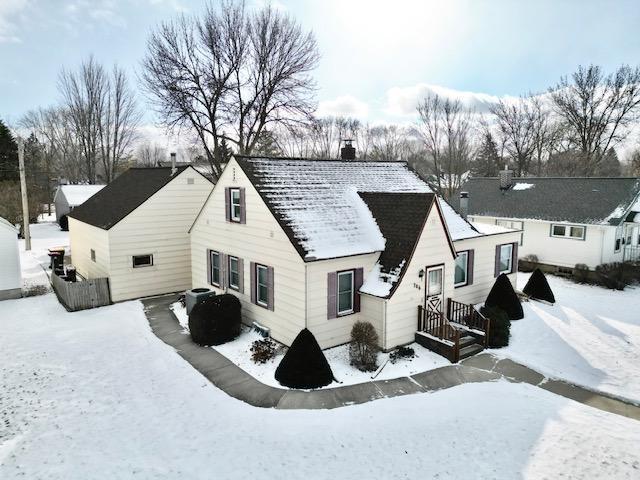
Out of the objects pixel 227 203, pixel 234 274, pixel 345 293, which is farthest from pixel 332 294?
pixel 227 203

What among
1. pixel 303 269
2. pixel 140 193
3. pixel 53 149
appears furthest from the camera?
pixel 53 149

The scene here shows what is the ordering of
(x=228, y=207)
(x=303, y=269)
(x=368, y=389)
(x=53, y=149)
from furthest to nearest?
(x=53, y=149)
(x=228, y=207)
(x=303, y=269)
(x=368, y=389)

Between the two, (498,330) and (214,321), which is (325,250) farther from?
(498,330)

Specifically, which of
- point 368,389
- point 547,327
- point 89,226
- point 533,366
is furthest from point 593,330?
point 89,226

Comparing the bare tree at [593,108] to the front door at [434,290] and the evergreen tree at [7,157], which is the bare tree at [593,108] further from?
the evergreen tree at [7,157]

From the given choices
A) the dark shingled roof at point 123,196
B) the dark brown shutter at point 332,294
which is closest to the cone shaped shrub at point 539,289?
the dark brown shutter at point 332,294

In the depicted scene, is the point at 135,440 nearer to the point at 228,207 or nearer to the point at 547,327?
the point at 228,207

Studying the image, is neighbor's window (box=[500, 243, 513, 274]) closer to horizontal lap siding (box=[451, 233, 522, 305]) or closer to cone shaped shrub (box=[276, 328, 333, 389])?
horizontal lap siding (box=[451, 233, 522, 305])
